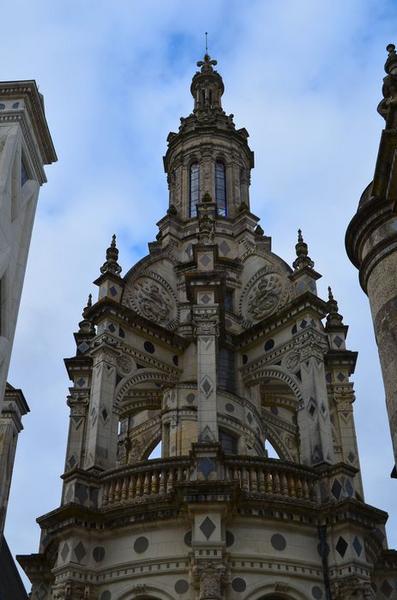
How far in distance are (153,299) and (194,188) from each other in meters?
7.18

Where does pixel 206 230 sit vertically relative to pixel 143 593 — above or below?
above

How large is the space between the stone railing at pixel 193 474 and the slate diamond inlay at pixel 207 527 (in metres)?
1.32

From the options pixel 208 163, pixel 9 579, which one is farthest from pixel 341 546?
pixel 208 163

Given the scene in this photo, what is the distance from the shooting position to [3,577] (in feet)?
85.7

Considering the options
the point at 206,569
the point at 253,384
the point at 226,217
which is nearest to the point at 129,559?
the point at 206,569

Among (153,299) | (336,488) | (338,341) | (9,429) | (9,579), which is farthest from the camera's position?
(153,299)

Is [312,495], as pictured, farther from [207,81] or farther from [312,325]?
[207,81]

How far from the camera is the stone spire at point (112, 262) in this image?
1083 inches

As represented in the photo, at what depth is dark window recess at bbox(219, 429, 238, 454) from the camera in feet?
84.7

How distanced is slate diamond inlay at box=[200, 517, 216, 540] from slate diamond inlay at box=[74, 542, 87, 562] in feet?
11.3

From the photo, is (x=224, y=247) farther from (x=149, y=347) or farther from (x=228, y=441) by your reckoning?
(x=228, y=441)

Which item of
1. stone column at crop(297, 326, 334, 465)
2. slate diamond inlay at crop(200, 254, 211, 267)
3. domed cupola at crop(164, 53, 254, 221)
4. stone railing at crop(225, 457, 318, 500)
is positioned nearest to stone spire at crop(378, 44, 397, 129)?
stone railing at crop(225, 457, 318, 500)

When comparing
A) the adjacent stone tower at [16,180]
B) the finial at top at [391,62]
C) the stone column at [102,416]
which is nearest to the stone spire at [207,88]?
the stone column at [102,416]

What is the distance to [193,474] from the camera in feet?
67.8
